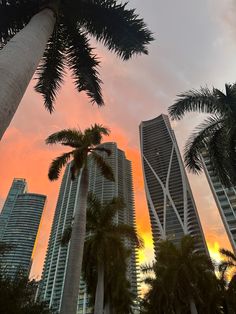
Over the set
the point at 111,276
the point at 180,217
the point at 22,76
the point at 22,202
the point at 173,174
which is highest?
the point at 173,174

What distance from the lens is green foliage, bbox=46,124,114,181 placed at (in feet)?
48.9

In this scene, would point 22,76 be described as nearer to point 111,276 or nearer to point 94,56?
point 94,56

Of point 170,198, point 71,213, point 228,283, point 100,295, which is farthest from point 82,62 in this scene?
point 170,198

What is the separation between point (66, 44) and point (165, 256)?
23432 mm

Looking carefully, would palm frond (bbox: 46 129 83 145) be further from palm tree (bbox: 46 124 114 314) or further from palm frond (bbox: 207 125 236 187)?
palm frond (bbox: 207 125 236 187)

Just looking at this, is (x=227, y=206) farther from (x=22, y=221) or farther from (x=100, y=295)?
(x=22, y=221)

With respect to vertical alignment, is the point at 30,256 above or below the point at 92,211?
above

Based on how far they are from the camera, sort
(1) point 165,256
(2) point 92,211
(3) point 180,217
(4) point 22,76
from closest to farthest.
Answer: (4) point 22,76 → (2) point 92,211 → (1) point 165,256 → (3) point 180,217

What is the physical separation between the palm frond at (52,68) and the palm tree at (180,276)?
69.0 ft

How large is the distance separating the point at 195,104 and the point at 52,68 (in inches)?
291

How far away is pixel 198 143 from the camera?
43.4 ft

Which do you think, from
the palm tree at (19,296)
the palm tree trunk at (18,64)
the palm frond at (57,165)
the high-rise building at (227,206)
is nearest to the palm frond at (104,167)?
the palm frond at (57,165)

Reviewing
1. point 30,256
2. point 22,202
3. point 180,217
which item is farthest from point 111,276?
point 22,202

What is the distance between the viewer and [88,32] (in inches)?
358
